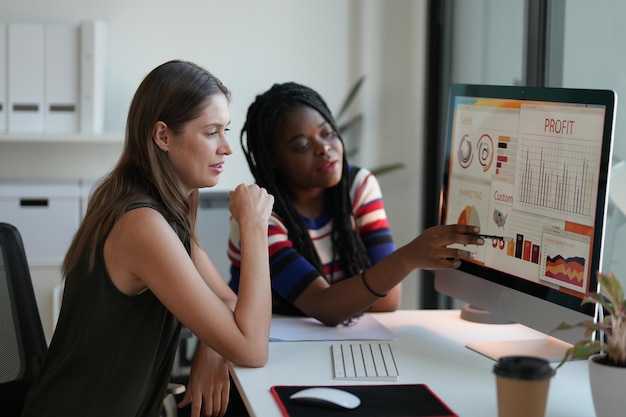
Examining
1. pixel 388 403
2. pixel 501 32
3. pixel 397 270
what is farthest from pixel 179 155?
pixel 501 32

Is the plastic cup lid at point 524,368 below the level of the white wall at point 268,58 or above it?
below

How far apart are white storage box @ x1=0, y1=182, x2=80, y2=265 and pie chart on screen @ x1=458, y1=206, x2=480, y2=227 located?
1753 mm

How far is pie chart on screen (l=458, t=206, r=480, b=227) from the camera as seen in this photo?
169 cm

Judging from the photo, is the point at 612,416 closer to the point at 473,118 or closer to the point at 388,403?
the point at 388,403

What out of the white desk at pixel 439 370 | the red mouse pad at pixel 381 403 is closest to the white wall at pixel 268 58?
the white desk at pixel 439 370

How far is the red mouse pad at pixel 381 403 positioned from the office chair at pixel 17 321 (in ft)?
2.04

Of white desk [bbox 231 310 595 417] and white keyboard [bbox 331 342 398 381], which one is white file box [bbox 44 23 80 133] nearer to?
white desk [bbox 231 310 595 417]

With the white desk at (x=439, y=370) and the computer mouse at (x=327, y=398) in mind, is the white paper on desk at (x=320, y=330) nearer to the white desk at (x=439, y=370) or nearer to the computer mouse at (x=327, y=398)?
the white desk at (x=439, y=370)

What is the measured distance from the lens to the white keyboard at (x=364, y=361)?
4.82ft

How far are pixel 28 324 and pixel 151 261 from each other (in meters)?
0.43

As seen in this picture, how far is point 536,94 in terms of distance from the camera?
1529 mm

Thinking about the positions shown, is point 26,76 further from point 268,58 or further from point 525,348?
point 525,348

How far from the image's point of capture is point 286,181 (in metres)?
2.16

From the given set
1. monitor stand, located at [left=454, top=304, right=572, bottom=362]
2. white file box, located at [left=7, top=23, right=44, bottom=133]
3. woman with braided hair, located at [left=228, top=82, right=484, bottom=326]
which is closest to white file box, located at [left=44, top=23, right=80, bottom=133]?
white file box, located at [left=7, top=23, right=44, bottom=133]
